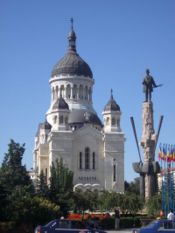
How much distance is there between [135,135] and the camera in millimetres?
46469

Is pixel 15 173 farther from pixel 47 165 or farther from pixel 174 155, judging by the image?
pixel 47 165

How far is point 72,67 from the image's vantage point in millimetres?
84375

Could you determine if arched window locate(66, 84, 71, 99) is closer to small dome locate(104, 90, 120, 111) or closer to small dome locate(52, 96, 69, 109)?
small dome locate(52, 96, 69, 109)

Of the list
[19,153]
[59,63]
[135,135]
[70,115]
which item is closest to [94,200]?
[135,135]

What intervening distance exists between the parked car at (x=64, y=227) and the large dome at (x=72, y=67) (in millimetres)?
62924

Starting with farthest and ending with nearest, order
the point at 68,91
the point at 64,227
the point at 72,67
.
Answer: the point at 72,67
the point at 68,91
the point at 64,227

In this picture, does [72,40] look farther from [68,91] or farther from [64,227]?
[64,227]

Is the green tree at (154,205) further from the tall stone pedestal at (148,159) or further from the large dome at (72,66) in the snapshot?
the large dome at (72,66)

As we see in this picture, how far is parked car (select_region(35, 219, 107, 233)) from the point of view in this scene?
21.3 m

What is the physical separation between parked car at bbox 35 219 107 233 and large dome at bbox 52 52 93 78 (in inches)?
2477

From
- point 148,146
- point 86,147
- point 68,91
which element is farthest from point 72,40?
point 148,146

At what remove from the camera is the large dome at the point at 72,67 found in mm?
84188

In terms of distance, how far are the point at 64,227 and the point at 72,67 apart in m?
63.7

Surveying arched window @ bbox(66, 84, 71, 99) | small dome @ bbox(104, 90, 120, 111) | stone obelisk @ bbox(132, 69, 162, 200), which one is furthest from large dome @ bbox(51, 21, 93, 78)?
stone obelisk @ bbox(132, 69, 162, 200)
